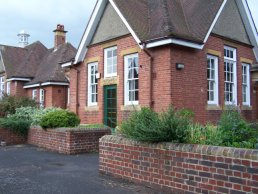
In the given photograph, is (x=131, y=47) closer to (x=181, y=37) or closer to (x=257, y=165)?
(x=181, y=37)

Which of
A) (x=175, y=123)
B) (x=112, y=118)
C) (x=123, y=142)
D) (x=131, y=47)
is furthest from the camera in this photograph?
(x=112, y=118)

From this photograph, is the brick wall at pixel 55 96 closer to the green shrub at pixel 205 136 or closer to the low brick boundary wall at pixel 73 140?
the low brick boundary wall at pixel 73 140

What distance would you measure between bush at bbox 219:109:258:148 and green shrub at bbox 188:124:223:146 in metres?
0.11

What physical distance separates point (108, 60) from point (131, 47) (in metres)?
2.08

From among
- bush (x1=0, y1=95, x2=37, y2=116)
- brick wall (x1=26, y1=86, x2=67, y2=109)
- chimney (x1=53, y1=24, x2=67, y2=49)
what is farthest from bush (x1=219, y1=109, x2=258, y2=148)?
chimney (x1=53, y1=24, x2=67, y2=49)

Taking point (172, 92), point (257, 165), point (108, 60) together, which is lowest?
point (257, 165)

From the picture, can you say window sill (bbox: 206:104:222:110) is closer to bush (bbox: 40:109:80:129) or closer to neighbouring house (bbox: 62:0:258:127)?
neighbouring house (bbox: 62:0:258:127)

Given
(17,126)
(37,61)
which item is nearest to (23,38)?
(37,61)

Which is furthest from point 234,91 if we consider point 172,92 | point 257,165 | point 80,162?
point 257,165

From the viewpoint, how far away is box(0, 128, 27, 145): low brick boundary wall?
15805 millimetres

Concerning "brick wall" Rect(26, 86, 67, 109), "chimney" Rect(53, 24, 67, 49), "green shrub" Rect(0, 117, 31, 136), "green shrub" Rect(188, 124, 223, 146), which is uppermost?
"chimney" Rect(53, 24, 67, 49)

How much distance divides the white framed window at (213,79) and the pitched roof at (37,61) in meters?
12.1

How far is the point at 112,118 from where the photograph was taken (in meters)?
16.3

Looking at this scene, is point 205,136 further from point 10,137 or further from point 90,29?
point 90,29
